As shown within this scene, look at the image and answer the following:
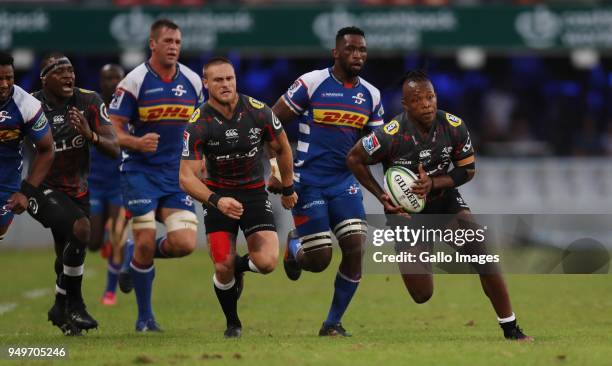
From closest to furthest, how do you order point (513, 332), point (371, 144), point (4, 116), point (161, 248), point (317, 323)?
point (513, 332)
point (371, 144)
point (4, 116)
point (161, 248)
point (317, 323)

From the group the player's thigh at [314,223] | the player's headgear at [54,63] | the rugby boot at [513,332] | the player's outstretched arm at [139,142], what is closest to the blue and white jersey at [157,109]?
the player's outstretched arm at [139,142]

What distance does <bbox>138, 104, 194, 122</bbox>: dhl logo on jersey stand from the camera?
1284cm

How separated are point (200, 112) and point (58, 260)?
2.41 m

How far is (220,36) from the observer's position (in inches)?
1072

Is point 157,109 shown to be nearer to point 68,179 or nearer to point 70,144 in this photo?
point 70,144

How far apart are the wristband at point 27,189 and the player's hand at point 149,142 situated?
121 centimetres

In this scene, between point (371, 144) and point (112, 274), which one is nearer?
point (371, 144)

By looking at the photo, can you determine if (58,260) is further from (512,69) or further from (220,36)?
(512,69)

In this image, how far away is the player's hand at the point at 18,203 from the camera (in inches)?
437

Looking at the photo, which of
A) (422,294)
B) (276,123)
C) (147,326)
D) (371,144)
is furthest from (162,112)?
(422,294)

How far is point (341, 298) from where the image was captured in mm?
11922

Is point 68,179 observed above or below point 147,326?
above

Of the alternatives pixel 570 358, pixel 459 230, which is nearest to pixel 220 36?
pixel 459 230

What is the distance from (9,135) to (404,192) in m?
3.83
